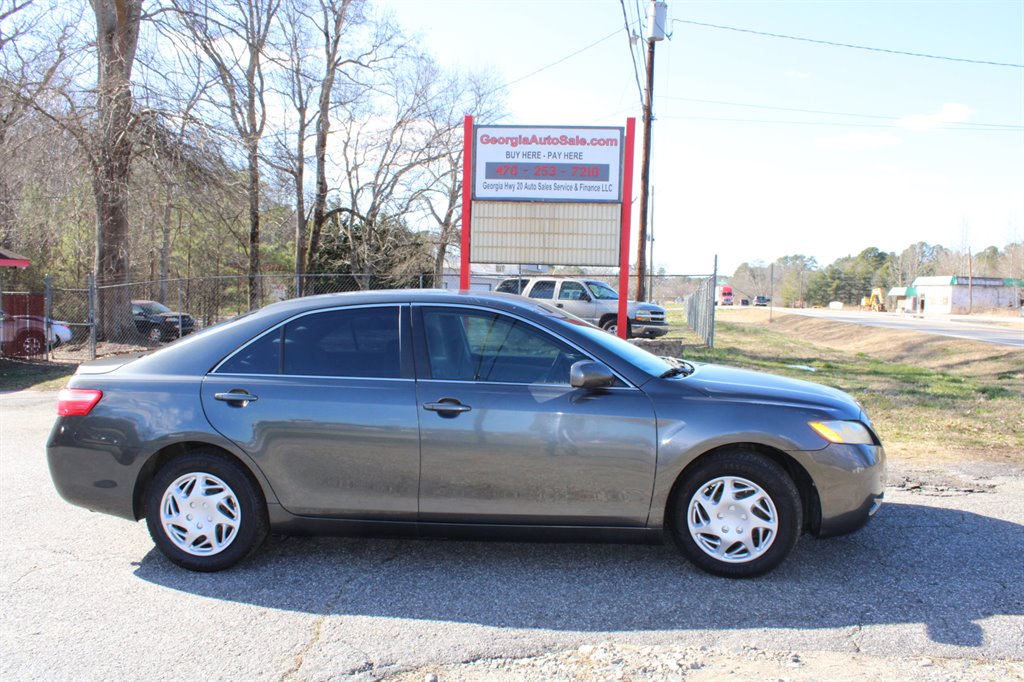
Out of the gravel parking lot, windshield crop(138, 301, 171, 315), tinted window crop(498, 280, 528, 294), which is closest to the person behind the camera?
the gravel parking lot

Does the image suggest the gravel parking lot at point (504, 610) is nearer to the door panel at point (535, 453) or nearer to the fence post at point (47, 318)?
the door panel at point (535, 453)

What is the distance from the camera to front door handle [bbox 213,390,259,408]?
4164 millimetres

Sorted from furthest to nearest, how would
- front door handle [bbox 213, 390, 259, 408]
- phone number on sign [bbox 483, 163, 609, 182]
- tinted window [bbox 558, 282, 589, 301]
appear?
1. tinted window [bbox 558, 282, 589, 301]
2. phone number on sign [bbox 483, 163, 609, 182]
3. front door handle [bbox 213, 390, 259, 408]

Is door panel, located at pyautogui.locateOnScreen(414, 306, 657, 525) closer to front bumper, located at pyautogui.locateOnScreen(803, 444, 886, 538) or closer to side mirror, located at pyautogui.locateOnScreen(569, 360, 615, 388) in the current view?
side mirror, located at pyautogui.locateOnScreen(569, 360, 615, 388)

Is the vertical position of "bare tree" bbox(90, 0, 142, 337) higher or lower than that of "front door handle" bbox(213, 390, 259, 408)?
higher

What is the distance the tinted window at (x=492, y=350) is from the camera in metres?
4.20

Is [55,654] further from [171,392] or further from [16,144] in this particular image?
[16,144]

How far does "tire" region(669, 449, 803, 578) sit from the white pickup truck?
14450 millimetres

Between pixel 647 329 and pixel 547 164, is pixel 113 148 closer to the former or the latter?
pixel 547 164

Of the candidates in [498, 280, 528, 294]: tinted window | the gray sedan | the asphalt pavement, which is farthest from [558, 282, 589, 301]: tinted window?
the gray sedan

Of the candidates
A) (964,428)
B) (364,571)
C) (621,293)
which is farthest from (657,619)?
(621,293)

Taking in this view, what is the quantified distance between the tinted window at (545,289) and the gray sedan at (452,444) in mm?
14831

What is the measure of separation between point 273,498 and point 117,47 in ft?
58.0

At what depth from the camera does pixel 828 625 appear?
11.7ft
